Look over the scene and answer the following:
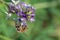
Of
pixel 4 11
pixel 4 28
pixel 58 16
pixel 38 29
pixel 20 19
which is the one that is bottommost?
pixel 20 19

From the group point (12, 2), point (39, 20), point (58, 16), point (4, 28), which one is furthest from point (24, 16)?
point (58, 16)

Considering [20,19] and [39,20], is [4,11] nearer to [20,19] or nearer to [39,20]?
[20,19]

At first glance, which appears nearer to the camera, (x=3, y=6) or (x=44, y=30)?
(x=3, y=6)

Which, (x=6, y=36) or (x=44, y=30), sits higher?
(x=44, y=30)

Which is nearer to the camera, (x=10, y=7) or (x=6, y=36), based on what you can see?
(x=10, y=7)

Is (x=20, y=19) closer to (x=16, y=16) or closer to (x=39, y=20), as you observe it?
(x=16, y=16)

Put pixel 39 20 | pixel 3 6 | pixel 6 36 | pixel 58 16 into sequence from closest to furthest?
pixel 3 6 → pixel 6 36 → pixel 39 20 → pixel 58 16

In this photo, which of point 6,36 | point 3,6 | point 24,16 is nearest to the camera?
point 24,16

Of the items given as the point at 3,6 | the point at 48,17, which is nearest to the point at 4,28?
the point at 3,6

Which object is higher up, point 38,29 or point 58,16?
point 58,16
